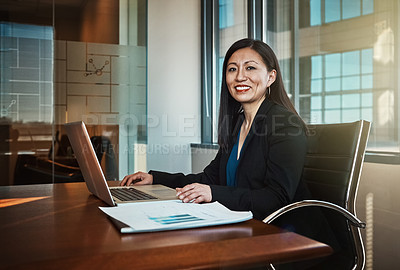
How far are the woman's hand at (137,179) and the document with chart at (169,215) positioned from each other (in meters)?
0.63

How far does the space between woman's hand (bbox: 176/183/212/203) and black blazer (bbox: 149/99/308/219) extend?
63 mm

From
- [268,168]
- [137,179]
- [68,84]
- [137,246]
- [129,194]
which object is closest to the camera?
[137,246]

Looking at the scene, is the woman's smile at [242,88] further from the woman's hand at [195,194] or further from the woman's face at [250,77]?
the woman's hand at [195,194]

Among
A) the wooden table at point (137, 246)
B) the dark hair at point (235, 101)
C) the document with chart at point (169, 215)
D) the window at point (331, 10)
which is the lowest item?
the wooden table at point (137, 246)

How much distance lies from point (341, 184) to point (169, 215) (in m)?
0.90

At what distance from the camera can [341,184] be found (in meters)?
1.69

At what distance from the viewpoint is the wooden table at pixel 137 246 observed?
736 mm

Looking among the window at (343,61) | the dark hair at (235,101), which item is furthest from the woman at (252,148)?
the window at (343,61)

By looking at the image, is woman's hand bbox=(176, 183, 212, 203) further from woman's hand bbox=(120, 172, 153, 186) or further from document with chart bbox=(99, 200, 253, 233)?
woman's hand bbox=(120, 172, 153, 186)

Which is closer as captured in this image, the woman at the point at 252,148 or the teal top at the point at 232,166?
the woman at the point at 252,148

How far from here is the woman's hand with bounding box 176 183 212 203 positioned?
1289mm

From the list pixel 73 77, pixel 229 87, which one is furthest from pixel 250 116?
pixel 73 77

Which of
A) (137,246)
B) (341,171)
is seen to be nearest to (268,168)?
(341,171)

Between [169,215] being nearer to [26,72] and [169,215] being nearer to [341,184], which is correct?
[341,184]
